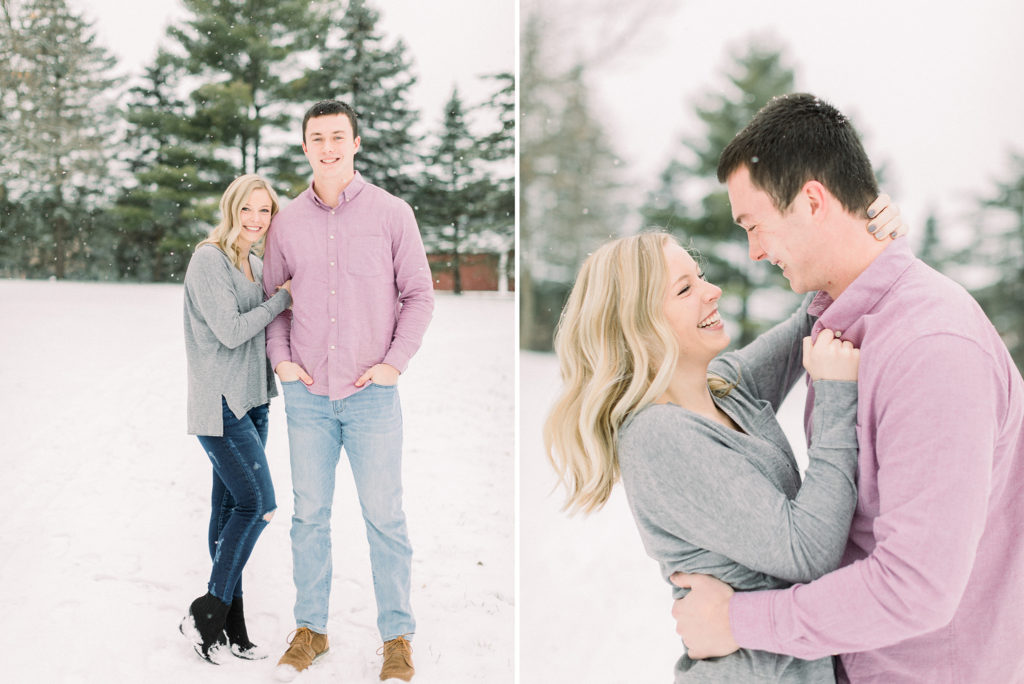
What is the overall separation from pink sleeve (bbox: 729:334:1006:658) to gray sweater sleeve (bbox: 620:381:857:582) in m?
0.06

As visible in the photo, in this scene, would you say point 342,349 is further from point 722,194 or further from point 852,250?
point 722,194

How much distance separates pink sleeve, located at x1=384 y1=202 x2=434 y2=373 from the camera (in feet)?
7.82

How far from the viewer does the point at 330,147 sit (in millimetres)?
2408

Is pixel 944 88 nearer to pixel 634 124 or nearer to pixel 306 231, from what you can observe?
pixel 634 124

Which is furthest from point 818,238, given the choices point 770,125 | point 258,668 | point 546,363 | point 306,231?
point 546,363

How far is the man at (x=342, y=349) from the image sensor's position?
92.1 inches

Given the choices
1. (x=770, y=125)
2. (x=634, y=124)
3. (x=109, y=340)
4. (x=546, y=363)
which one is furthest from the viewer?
(x=634, y=124)

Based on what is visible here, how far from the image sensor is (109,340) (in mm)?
2627

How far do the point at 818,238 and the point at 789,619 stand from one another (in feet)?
1.92

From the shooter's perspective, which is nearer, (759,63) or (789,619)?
(789,619)

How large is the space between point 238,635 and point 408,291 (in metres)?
1.19

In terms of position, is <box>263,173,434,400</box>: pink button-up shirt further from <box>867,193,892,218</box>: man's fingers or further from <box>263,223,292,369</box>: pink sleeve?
<box>867,193,892,218</box>: man's fingers

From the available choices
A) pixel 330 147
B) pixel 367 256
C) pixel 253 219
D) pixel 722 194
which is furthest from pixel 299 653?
pixel 722 194

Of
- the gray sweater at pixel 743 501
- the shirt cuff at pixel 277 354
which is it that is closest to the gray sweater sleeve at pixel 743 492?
the gray sweater at pixel 743 501
